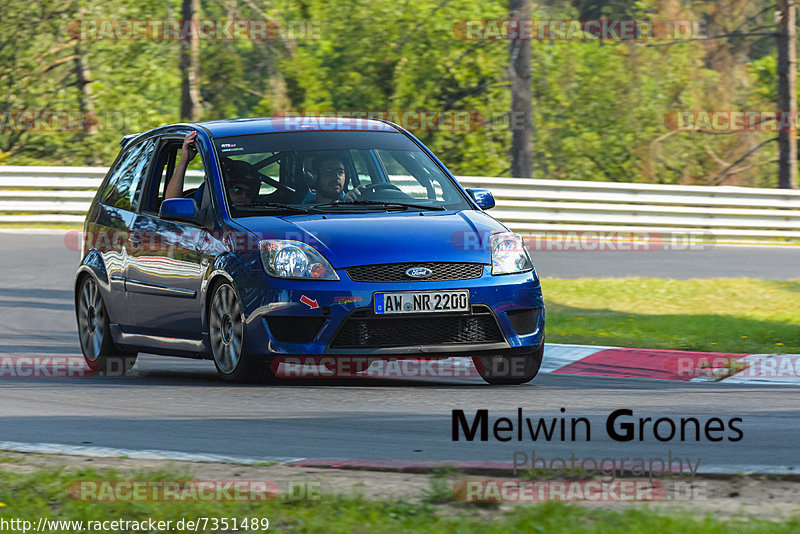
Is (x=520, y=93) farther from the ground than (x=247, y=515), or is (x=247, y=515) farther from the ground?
(x=520, y=93)

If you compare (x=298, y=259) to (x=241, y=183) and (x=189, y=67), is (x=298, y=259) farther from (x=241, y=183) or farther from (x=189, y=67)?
(x=189, y=67)

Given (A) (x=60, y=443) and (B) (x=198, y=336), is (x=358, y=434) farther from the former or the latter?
(B) (x=198, y=336)

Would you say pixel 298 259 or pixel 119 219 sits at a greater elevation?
pixel 119 219

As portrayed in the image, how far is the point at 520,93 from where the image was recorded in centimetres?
2328

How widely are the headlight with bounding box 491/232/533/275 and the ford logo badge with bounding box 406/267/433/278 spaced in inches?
17.6

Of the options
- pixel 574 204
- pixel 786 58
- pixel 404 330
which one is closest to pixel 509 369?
pixel 404 330

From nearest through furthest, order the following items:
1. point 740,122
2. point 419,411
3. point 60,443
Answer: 1. point 60,443
2. point 419,411
3. point 740,122

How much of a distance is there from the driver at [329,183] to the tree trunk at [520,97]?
13.6m

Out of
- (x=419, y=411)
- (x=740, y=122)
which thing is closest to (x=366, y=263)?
(x=419, y=411)

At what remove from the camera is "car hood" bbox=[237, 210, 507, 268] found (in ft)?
25.6

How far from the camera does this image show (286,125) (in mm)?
9336

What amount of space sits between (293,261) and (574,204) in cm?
1344

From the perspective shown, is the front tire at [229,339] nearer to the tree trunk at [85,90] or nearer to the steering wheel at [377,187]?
the steering wheel at [377,187]

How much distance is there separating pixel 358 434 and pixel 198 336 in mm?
2417
